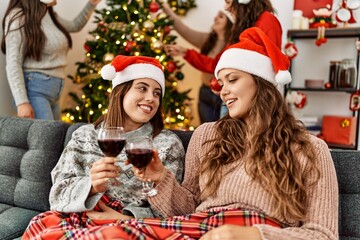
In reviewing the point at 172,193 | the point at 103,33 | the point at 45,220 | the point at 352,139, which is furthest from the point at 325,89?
the point at 45,220

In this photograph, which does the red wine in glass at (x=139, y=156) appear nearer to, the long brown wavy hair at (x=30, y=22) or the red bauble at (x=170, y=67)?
the long brown wavy hair at (x=30, y=22)

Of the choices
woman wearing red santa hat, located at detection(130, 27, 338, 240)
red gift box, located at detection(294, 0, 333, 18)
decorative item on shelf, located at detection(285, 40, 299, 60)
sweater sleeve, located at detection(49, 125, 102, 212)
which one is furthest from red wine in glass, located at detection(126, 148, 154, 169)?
red gift box, located at detection(294, 0, 333, 18)

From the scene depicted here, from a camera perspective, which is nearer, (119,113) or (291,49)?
(119,113)

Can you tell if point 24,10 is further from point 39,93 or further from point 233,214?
point 233,214

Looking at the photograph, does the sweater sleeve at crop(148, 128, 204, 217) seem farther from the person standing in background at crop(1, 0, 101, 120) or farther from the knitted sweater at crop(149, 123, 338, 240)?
the person standing in background at crop(1, 0, 101, 120)

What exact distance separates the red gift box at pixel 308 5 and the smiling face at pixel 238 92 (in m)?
2.81

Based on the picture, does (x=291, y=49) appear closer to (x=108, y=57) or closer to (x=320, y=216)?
(x=108, y=57)

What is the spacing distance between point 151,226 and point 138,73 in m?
0.73

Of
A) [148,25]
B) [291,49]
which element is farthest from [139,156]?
[291,49]

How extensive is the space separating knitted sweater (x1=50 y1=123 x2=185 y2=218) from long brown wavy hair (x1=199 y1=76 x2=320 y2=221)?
7.1 inches

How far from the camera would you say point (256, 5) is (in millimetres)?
2654

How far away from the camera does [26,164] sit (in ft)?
6.86

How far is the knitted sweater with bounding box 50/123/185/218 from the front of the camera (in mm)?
1550

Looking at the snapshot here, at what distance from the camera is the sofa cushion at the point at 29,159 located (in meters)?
2.04
